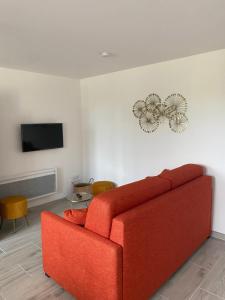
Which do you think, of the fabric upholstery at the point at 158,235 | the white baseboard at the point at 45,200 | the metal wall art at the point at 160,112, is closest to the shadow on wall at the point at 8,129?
the white baseboard at the point at 45,200

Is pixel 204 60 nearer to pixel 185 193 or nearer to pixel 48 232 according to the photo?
pixel 185 193

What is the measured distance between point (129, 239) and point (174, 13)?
5.83 feet

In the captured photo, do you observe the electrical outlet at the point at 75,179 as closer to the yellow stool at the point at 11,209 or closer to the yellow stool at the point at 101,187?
the yellow stool at the point at 101,187

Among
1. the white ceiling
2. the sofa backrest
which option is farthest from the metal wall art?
the sofa backrest

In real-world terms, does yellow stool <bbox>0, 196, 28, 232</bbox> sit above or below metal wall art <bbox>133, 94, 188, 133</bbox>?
below

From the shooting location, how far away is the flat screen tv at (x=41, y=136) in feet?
12.5

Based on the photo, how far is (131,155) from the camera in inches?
156

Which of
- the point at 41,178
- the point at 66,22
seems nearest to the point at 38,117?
the point at 41,178

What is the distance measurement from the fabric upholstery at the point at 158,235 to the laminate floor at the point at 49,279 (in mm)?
112

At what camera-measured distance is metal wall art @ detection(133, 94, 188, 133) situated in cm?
322

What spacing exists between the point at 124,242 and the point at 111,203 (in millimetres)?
277

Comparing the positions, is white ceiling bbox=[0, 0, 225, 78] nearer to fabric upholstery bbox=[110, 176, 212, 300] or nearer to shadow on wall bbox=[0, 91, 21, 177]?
shadow on wall bbox=[0, 91, 21, 177]

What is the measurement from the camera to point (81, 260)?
1801 mm

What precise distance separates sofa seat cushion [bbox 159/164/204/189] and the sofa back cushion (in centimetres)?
38
